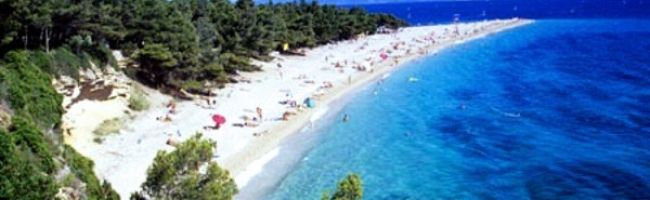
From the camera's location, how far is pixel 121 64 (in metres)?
52.2

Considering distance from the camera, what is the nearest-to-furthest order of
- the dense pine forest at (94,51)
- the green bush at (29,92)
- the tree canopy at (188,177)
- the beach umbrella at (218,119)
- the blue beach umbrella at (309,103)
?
the dense pine forest at (94,51)
the tree canopy at (188,177)
the green bush at (29,92)
the beach umbrella at (218,119)
the blue beach umbrella at (309,103)

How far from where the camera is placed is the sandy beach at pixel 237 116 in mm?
36906

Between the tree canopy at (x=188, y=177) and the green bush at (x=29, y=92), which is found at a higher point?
the green bush at (x=29, y=92)

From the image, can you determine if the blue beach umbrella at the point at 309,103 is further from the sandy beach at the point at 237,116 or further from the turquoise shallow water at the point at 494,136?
the turquoise shallow water at the point at 494,136

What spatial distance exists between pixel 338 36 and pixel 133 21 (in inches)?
2311

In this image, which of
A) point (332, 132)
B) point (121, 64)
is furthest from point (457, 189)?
point (121, 64)

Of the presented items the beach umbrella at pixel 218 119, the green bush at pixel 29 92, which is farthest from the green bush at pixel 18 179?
the beach umbrella at pixel 218 119

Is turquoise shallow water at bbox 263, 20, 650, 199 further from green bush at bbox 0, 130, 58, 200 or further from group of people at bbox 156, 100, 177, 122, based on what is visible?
green bush at bbox 0, 130, 58, 200

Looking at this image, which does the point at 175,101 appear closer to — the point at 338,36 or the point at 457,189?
the point at 457,189

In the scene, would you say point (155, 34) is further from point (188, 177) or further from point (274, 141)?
point (188, 177)

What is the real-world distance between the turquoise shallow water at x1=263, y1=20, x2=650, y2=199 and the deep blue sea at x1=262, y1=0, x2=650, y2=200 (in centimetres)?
8

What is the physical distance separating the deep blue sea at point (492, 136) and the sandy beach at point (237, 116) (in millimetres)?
2899

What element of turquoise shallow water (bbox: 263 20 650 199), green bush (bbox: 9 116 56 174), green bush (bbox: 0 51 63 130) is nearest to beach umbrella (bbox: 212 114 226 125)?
turquoise shallow water (bbox: 263 20 650 199)

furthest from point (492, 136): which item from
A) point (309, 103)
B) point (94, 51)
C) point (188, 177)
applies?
point (188, 177)
